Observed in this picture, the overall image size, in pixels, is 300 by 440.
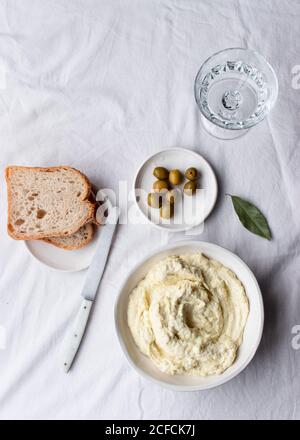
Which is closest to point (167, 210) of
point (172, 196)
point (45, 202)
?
point (172, 196)

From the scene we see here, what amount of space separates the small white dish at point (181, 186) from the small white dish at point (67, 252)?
0.29 feet

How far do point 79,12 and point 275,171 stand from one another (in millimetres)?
610

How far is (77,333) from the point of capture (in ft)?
4.01

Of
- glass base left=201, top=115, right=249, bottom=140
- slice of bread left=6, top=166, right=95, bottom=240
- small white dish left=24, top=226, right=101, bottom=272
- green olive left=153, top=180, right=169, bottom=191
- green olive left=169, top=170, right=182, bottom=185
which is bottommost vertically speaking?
small white dish left=24, top=226, right=101, bottom=272

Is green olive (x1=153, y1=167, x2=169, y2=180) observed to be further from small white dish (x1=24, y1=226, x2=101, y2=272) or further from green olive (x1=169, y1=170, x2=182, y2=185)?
small white dish (x1=24, y1=226, x2=101, y2=272)

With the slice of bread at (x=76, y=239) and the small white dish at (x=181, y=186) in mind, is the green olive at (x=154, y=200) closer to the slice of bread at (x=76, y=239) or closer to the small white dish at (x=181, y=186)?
the small white dish at (x=181, y=186)

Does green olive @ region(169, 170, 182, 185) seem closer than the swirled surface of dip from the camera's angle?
No

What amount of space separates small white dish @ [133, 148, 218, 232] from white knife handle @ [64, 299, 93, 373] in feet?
0.81

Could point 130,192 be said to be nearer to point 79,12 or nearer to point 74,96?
point 74,96

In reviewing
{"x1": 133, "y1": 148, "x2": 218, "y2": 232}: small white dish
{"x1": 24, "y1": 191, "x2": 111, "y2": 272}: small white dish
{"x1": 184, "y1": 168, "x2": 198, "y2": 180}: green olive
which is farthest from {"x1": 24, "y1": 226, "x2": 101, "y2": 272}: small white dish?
{"x1": 184, "y1": 168, "x2": 198, "y2": 180}: green olive

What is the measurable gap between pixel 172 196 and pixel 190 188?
45mm

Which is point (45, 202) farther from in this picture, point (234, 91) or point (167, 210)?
point (234, 91)

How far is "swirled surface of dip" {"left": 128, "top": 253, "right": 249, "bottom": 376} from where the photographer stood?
108 cm
